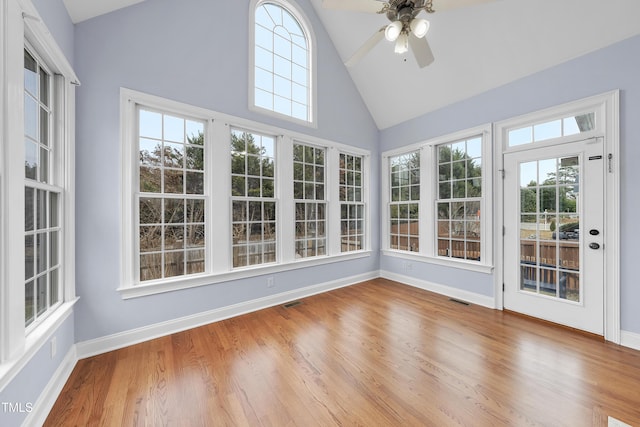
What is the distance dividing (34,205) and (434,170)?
179 inches

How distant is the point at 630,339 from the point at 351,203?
11.6 feet

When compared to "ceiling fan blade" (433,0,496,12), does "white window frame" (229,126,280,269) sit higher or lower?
lower

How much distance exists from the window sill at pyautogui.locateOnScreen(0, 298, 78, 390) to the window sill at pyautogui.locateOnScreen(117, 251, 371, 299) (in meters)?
0.44

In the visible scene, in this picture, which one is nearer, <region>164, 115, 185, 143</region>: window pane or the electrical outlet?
the electrical outlet

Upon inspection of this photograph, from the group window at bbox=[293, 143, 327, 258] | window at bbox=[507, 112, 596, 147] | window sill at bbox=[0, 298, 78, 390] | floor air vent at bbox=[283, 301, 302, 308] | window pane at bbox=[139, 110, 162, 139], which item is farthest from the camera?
window at bbox=[293, 143, 327, 258]

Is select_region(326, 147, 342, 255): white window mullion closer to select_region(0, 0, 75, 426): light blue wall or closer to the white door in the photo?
the white door

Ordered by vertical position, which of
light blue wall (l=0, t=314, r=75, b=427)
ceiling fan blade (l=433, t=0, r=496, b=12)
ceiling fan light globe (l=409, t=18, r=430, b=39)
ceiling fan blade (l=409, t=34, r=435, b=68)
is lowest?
light blue wall (l=0, t=314, r=75, b=427)

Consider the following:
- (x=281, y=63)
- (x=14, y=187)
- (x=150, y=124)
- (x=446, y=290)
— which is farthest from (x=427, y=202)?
(x=14, y=187)

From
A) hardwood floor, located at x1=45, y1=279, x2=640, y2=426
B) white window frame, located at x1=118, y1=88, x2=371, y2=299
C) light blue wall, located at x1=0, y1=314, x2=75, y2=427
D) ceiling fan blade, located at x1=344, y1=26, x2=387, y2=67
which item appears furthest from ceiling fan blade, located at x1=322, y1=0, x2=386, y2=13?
light blue wall, located at x1=0, y1=314, x2=75, y2=427

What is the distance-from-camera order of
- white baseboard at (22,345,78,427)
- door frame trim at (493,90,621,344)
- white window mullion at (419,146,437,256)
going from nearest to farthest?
white baseboard at (22,345,78,427) < door frame trim at (493,90,621,344) < white window mullion at (419,146,437,256)

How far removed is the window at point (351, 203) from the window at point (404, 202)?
0.61 metres

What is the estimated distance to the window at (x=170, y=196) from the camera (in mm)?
2580

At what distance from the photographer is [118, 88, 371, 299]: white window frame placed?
2420 mm

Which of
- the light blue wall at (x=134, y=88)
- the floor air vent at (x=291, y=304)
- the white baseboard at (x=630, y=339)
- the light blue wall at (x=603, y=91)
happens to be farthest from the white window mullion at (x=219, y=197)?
the white baseboard at (x=630, y=339)
